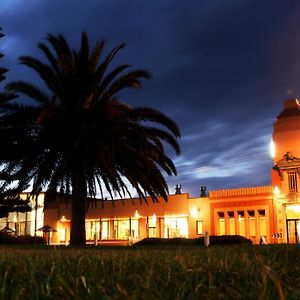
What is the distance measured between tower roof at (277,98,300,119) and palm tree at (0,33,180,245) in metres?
20.8

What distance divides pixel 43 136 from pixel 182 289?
19.1m

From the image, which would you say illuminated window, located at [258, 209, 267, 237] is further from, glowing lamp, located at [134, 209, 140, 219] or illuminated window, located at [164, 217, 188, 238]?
glowing lamp, located at [134, 209, 140, 219]

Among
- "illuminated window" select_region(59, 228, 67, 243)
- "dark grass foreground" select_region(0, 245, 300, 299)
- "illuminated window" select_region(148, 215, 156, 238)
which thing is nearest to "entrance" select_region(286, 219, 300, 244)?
"illuminated window" select_region(148, 215, 156, 238)

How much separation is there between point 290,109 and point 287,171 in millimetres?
5971

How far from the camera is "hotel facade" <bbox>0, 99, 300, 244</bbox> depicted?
125 ft

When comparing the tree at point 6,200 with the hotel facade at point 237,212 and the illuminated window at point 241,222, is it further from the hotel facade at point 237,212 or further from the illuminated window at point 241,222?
the illuminated window at point 241,222

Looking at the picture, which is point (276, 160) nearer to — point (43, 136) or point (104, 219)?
point (104, 219)

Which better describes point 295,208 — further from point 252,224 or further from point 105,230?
point 105,230

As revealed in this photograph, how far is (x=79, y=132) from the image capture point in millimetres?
20562

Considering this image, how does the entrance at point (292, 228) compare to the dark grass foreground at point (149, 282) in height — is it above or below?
above

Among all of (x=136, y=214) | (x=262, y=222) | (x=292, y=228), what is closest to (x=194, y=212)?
(x=136, y=214)

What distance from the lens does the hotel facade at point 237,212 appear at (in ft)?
125

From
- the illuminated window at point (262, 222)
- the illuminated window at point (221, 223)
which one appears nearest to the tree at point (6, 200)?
the illuminated window at point (221, 223)

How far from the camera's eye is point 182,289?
2.98 meters
